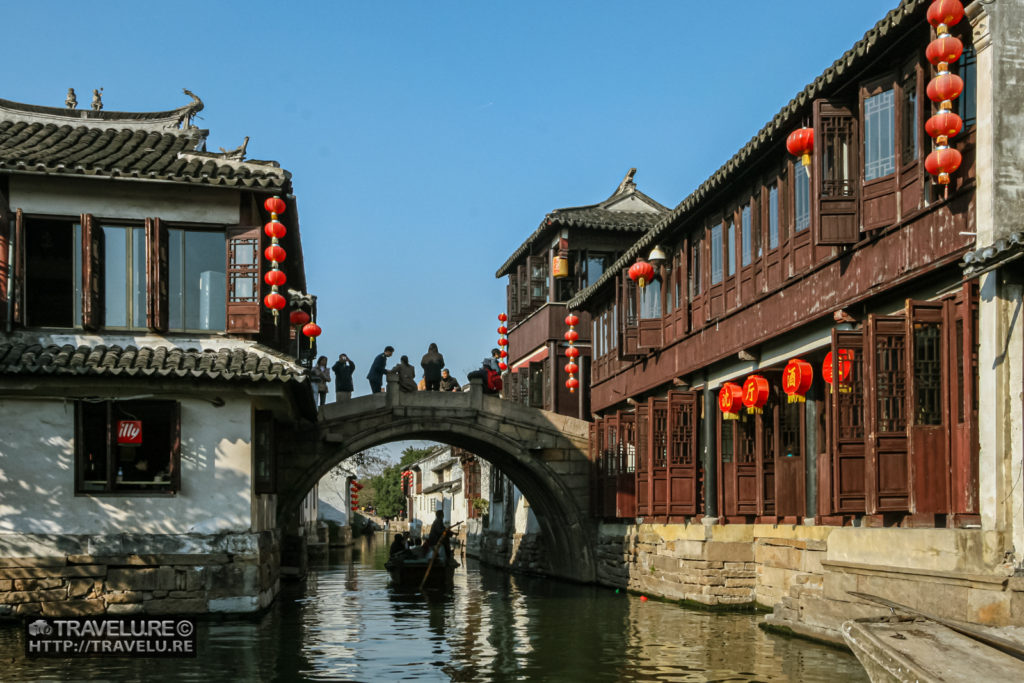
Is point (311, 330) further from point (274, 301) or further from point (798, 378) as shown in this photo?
point (798, 378)

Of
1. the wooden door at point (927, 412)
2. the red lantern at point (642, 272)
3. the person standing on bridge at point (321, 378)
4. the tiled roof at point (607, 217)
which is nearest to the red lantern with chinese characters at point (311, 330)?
the person standing on bridge at point (321, 378)

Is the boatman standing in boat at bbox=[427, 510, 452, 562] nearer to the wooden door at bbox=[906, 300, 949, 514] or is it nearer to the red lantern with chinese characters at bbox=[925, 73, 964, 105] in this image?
the wooden door at bbox=[906, 300, 949, 514]

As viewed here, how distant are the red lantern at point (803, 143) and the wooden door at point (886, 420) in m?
3.16

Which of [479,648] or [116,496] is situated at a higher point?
[116,496]

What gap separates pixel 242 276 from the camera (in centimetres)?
1747

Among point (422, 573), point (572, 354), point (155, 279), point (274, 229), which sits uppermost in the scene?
point (274, 229)

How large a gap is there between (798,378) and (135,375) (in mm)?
8586

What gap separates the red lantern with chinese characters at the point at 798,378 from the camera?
50.9 feet

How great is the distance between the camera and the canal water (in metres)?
12.6

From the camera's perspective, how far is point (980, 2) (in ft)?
38.1

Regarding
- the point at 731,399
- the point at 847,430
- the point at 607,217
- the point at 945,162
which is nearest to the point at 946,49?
the point at 945,162

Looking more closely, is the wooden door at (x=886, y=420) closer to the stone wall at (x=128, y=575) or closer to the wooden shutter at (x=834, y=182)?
the wooden shutter at (x=834, y=182)

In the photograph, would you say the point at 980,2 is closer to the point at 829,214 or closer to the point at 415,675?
the point at 829,214

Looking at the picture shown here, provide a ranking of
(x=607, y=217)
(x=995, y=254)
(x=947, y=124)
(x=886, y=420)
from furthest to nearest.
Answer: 1. (x=607, y=217)
2. (x=886, y=420)
3. (x=947, y=124)
4. (x=995, y=254)
